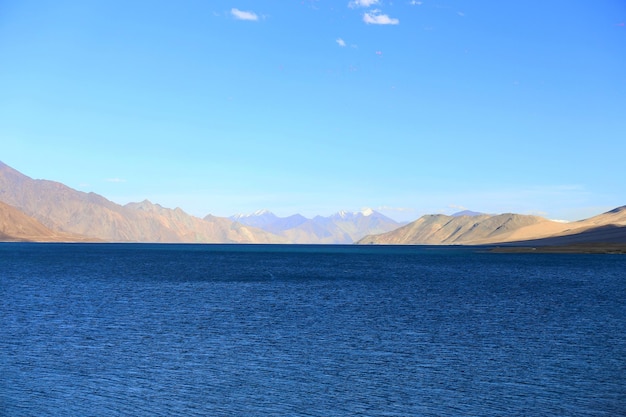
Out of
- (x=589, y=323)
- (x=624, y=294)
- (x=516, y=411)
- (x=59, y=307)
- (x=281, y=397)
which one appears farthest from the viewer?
(x=624, y=294)

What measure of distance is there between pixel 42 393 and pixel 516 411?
18359 mm

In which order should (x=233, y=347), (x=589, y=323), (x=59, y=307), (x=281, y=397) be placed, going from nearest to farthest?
(x=281, y=397) → (x=233, y=347) → (x=589, y=323) → (x=59, y=307)

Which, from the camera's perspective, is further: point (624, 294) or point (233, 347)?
point (624, 294)

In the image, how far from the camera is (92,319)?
46906 mm

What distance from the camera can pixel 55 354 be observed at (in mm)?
33469

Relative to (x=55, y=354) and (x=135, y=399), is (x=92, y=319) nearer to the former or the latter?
(x=55, y=354)

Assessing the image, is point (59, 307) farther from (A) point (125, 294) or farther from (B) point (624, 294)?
(B) point (624, 294)

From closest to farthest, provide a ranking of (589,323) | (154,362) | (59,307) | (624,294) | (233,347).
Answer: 1. (154,362)
2. (233,347)
3. (589,323)
4. (59,307)
5. (624,294)

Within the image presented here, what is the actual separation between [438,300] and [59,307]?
34.3 meters

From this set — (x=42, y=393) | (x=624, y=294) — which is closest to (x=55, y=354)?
(x=42, y=393)

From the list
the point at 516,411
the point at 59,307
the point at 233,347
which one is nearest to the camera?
the point at 516,411

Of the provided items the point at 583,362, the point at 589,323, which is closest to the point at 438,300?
the point at 589,323

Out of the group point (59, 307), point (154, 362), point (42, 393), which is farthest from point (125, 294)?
point (42, 393)

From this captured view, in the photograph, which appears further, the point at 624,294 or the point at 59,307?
the point at 624,294
